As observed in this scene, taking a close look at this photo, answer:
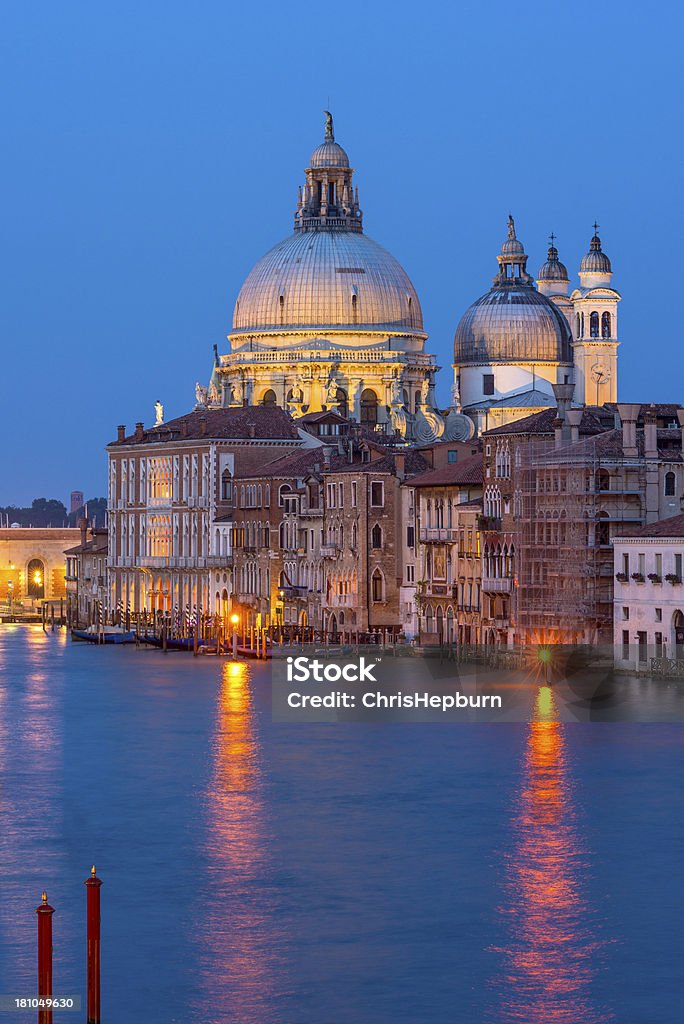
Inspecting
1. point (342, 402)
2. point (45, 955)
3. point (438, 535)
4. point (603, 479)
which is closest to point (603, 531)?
point (603, 479)

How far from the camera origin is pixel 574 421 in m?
50.9

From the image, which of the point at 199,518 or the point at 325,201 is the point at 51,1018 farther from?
the point at 325,201

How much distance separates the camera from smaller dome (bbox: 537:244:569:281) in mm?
85062

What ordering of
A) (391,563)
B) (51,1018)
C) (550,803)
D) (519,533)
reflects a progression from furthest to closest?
(391,563) < (519,533) < (550,803) < (51,1018)

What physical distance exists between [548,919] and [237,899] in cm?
298

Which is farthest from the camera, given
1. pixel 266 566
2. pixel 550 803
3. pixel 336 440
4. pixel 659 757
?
pixel 336 440

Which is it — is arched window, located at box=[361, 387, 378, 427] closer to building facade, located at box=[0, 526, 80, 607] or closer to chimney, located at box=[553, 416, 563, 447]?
building facade, located at box=[0, 526, 80, 607]

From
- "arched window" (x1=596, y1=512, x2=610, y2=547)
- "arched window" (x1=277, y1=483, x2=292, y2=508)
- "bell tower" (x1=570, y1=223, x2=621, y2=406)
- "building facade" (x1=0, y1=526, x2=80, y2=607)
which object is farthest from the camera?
"building facade" (x1=0, y1=526, x2=80, y2=607)

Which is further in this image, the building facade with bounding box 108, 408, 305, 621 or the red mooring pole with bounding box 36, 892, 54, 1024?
the building facade with bounding box 108, 408, 305, 621

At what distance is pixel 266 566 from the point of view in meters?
63.4

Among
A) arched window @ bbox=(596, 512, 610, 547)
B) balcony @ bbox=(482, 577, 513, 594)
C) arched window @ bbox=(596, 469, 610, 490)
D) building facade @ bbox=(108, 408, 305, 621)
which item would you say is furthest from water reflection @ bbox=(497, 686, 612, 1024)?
building facade @ bbox=(108, 408, 305, 621)

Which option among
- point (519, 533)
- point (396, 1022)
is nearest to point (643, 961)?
point (396, 1022)

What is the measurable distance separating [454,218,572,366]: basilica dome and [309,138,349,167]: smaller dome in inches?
314

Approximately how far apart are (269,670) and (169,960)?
99.9 feet
